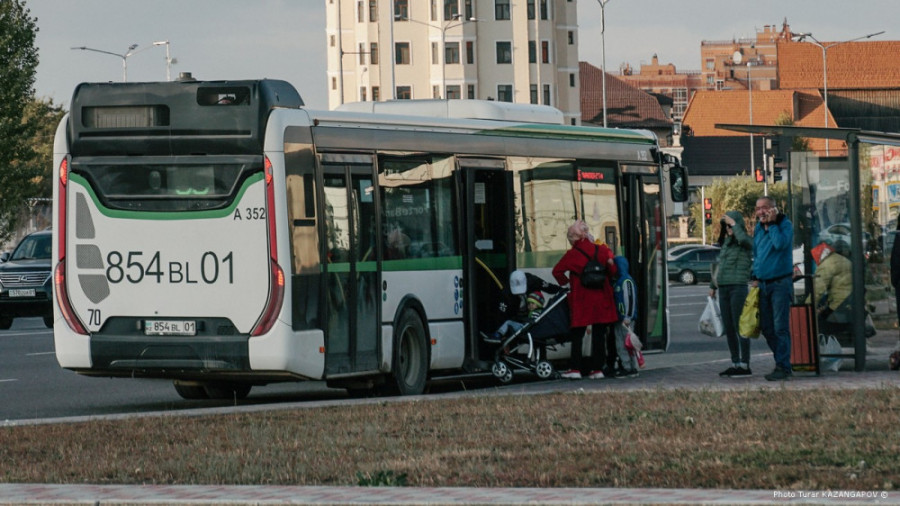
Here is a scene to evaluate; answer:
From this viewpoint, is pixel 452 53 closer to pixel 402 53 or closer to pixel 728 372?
pixel 402 53

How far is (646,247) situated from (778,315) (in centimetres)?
428

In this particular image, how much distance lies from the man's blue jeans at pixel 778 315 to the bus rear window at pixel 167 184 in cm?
535

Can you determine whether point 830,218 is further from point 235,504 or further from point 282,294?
point 235,504

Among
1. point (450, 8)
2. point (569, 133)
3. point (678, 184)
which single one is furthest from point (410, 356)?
point (450, 8)

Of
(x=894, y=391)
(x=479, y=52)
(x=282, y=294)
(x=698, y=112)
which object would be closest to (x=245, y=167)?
(x=282, y=294)

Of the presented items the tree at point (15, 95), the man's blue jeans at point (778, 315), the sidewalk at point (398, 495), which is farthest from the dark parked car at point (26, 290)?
the sidewalk at point (398, 495)

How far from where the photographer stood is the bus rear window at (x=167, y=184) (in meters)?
15.1

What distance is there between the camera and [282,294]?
14938 mm

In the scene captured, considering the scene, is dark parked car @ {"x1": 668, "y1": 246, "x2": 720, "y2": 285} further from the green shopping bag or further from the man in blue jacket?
the man in blue jacket

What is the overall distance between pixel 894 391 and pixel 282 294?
535cm

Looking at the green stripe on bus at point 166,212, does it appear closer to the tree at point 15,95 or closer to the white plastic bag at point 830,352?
the white plastic bag at point 830,352

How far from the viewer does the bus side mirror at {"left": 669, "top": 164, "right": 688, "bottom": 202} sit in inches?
858

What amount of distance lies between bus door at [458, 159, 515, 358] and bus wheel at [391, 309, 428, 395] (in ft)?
2.84

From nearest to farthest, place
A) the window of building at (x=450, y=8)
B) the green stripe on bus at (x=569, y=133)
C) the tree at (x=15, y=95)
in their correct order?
the green stripe on bus at (x=569, y=133) < the tree at (x=15, y=95) < the window of building at (x=450, y=8)
